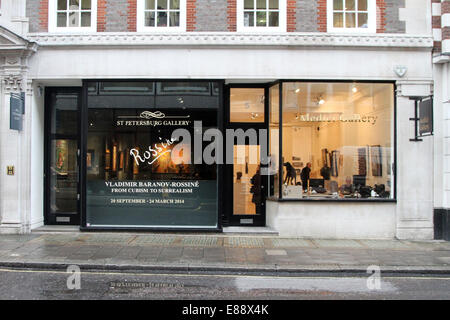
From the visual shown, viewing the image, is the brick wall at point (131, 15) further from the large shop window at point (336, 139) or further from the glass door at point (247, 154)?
the large shop window at point (336, 139)

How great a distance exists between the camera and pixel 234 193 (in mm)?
11383

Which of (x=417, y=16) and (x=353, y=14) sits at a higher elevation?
(x=353, y=14)

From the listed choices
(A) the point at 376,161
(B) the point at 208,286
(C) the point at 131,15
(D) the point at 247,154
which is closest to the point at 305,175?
(D) the point at 247,154

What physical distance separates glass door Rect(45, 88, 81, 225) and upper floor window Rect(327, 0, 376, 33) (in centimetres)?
785

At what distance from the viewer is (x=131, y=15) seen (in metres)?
10.7

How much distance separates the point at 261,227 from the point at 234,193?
1.26m

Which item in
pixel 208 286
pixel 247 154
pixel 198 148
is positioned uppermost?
pixel 198 148

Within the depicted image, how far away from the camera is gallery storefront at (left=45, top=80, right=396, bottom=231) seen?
10758mm

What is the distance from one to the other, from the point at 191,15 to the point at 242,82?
→ 2309mm

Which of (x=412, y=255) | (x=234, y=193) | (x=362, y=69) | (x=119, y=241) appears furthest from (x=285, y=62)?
(x=119, y=241)

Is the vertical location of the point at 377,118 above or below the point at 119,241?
above

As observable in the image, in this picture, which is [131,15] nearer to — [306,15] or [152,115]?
[152,115]
